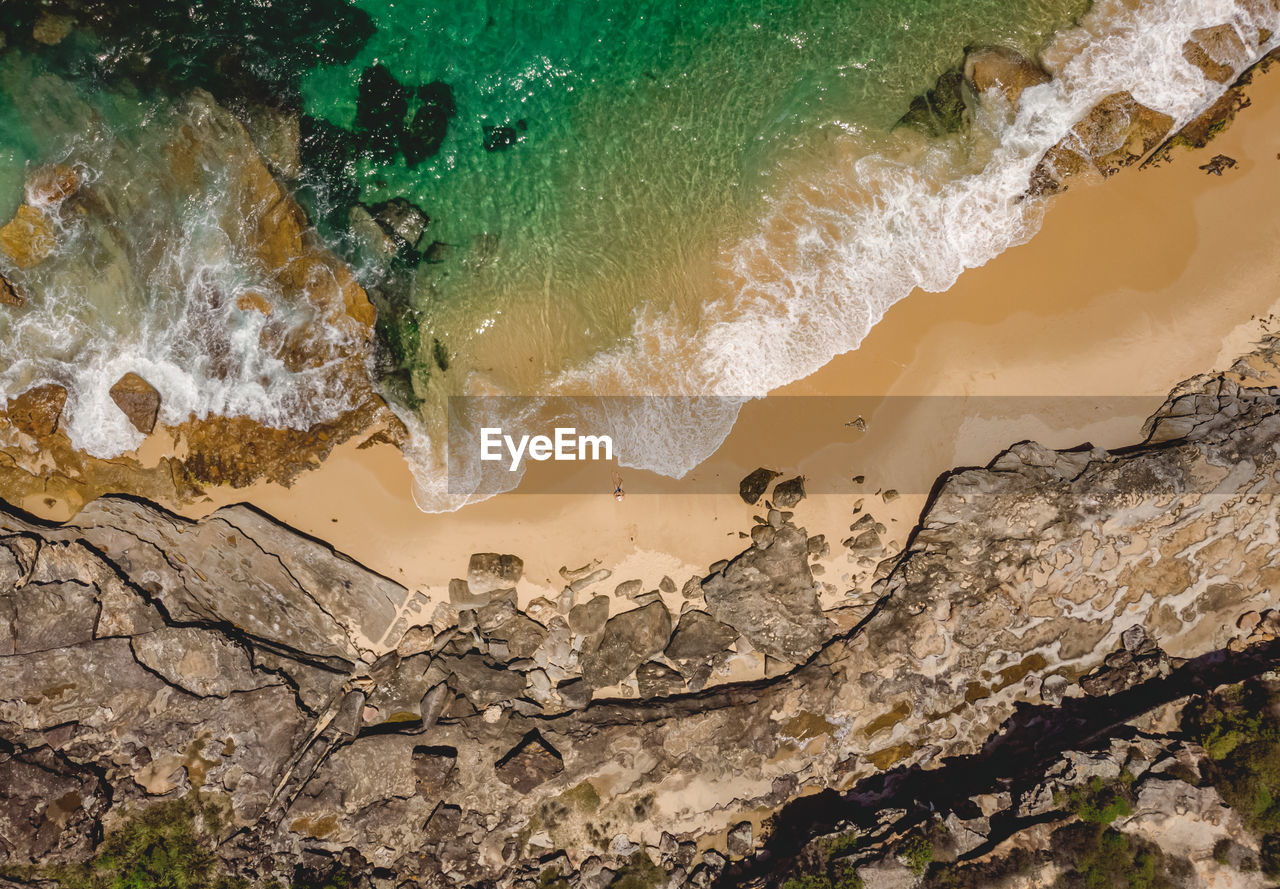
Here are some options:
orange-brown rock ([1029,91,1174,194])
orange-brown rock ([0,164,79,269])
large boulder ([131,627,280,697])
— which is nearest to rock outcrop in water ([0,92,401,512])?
orange-brown rock ([0,164,79,269])

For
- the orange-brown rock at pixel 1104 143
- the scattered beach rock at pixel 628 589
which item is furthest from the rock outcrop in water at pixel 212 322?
the orange-brown rock at pixel 1104 143

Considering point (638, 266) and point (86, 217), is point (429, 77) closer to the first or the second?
point (638, 266)

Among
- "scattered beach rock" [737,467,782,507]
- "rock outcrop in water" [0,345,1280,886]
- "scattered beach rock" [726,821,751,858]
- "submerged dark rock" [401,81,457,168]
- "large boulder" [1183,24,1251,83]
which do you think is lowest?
"scattered beach rock" [726,821,751,858]

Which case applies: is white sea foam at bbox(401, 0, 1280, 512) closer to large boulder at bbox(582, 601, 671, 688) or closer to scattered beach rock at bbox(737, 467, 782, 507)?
scattered beach rock at bbox(737, 467, 782, 507)

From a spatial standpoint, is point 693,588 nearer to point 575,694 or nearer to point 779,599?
point 779,599

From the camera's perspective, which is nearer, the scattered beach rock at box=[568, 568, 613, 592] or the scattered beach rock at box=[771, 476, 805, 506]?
the scattered beach rock at box=[771, 476, 805, 506]

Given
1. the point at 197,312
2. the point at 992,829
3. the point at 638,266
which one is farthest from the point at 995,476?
the point at 197,312
